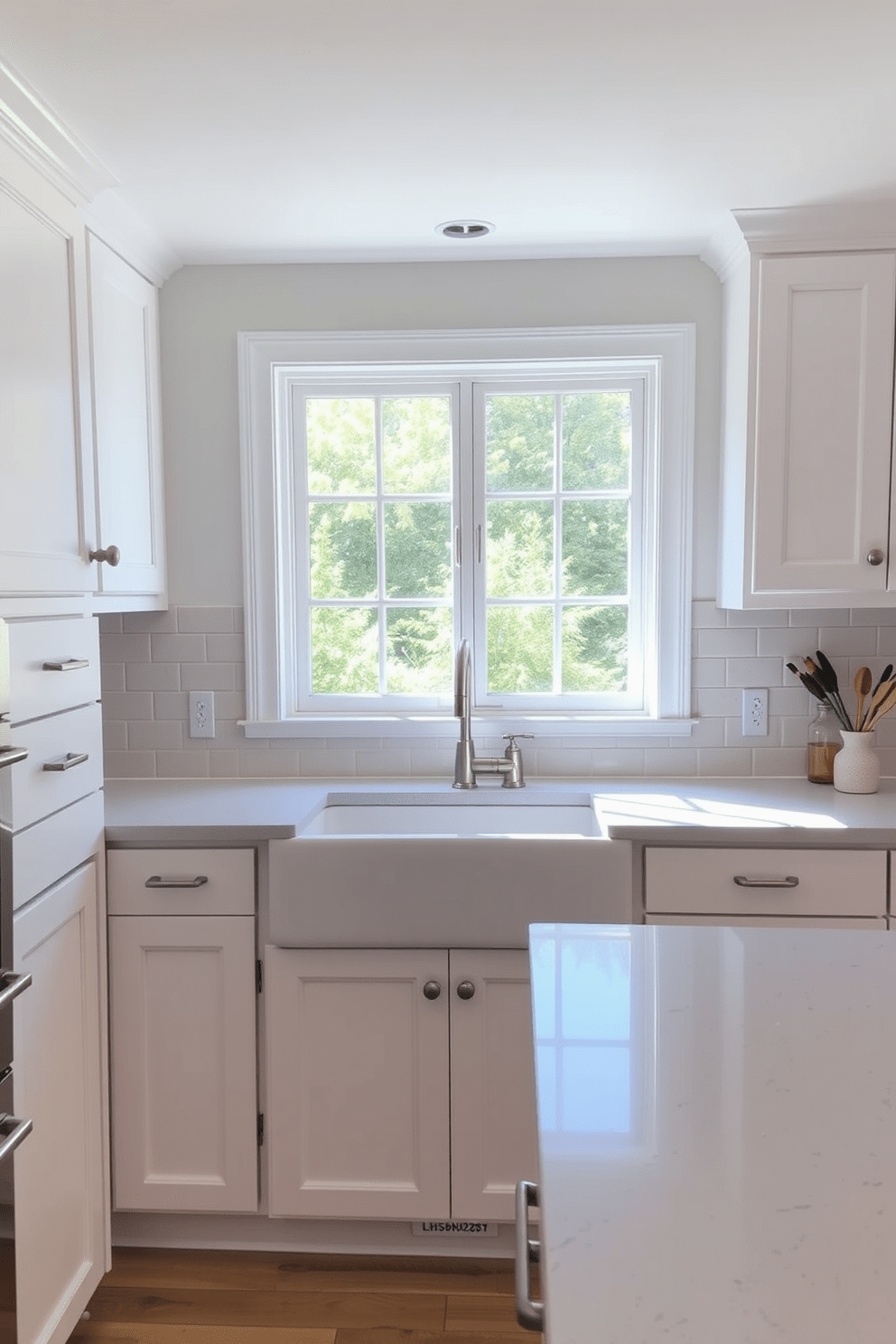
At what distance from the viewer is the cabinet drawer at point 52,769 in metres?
1.77

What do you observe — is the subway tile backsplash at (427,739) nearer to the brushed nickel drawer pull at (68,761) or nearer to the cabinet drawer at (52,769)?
the cabinet drawer at (52,769)

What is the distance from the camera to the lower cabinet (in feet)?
7.58

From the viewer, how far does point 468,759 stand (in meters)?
2.74

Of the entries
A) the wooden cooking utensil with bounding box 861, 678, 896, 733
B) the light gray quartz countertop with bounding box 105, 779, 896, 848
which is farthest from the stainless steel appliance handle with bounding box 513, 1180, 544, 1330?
the wooden cooking utensil with bounding box 861, 678, 896, 733

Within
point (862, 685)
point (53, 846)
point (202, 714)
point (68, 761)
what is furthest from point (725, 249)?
point (53, 846)

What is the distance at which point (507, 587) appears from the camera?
2961 millimetres

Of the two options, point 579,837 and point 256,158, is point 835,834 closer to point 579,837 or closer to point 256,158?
point 579,837

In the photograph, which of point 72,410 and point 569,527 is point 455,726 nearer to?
point 569,527

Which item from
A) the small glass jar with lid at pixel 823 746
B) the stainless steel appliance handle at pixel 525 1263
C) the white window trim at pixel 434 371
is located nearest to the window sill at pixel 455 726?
the white window trim at pixel 434 371

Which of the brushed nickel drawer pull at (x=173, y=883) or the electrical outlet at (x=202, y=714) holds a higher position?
the electrical outlet at (x=202, y=714)

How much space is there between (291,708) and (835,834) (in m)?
1.45

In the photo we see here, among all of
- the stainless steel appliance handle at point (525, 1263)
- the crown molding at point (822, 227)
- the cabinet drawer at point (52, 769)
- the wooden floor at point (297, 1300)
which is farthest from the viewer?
the crown molding at point (822, 227)

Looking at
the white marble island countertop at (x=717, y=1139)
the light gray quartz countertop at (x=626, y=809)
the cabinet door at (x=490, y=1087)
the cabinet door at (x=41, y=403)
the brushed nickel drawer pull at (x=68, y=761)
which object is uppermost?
the cabinet door at (x=41, y=403)

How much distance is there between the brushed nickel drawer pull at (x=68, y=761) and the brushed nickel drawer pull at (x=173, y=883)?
35 cm
